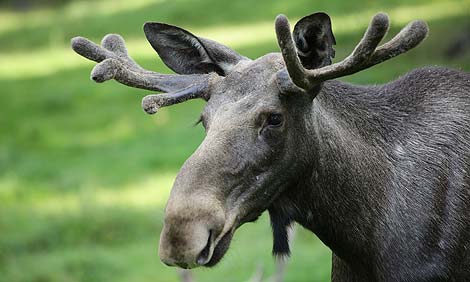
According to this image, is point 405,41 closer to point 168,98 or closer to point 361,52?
point 361,52

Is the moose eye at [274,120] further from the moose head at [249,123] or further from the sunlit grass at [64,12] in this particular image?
the sunlit grass at [64,12]

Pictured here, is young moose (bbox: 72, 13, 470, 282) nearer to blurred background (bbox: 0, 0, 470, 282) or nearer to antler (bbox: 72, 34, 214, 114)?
antler (bbox: 72, 34, 214, 114)

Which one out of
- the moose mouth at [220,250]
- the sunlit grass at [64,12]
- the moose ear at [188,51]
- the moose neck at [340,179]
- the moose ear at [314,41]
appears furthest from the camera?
the sunlit grass at [64,12]

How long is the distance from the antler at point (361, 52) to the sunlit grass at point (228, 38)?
1225cm

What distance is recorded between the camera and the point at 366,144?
5.09 meters

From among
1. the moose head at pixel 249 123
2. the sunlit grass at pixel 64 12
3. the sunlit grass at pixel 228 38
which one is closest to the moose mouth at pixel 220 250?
the moose head at pixel 249 123

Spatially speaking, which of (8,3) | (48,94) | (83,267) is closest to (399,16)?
(48,94)

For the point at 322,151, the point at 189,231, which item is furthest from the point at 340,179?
the point at 189,231

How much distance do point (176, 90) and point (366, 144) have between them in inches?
36.4

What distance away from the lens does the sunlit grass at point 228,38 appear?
1783 centimetres

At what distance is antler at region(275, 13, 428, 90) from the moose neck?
0.87ft

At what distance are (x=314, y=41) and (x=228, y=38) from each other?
16.0m

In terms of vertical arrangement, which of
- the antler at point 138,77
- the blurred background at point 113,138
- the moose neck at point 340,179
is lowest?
the blurred background at point 113,138

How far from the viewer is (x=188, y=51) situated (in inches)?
205
